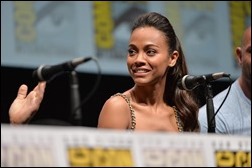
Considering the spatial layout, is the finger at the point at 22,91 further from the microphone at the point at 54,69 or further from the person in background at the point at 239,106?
the person in background at the point at 239,106

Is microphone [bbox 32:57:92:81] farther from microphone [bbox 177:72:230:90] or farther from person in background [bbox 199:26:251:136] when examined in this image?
person in background [bbox 199:26:251:136]

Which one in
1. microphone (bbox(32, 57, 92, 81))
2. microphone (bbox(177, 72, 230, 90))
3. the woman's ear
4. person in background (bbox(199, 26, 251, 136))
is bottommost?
person in background (bbox(199, 26, 251, 136))

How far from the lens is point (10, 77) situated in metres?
3.39

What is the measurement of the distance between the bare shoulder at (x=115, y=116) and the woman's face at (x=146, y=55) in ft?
0.38

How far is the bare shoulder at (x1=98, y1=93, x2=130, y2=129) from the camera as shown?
7.00 feet

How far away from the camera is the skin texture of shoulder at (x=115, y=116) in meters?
2.13

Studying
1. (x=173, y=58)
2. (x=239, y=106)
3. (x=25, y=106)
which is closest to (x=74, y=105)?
(x=25, y=106)

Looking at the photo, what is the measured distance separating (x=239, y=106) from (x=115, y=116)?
2.52ft

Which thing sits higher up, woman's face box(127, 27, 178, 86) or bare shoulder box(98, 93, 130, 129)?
woman's face box(127, 27, 178, 86)

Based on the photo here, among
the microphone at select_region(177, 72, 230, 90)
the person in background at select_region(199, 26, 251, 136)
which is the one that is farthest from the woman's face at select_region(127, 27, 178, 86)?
the person in background at select_region(199, 26, 251, 136)

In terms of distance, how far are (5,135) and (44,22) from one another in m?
2.17

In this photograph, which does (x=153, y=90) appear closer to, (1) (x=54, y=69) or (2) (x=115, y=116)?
(2) (x=115, y=116)

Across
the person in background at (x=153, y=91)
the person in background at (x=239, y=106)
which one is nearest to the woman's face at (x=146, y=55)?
the person in background at (x=153, y=91)

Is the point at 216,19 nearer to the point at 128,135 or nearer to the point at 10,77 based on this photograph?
the point at 10,77
